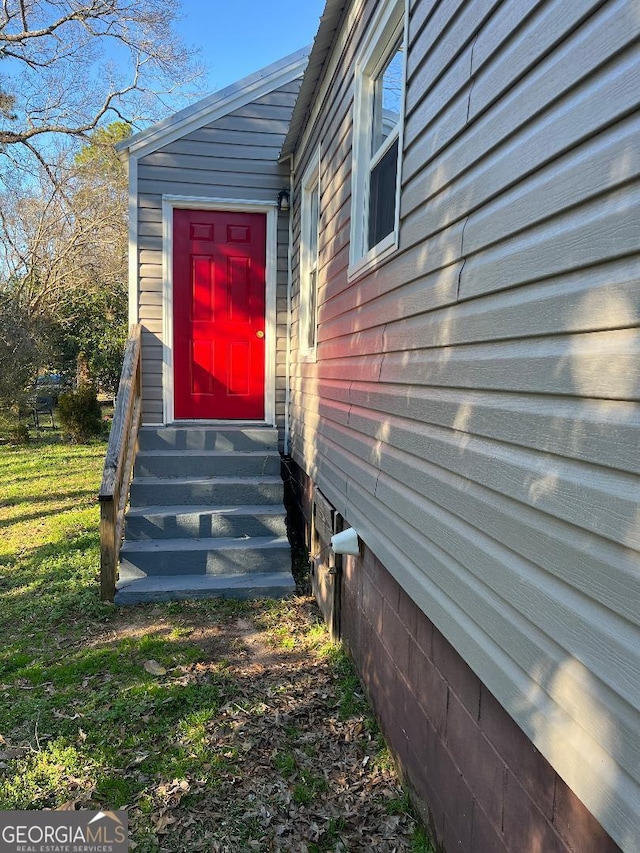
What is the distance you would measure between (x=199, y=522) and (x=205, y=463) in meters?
0.70

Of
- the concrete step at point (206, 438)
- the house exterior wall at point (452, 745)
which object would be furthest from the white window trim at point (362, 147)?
the concrete step at point (206, 438)

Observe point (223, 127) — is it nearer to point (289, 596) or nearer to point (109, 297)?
point (289, 596)

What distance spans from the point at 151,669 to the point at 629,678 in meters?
2.90

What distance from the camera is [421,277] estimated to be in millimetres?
2141

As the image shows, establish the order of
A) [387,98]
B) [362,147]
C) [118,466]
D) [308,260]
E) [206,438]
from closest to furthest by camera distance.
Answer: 1. [387,98]
2. [362,147]
3. [118,466]
4. [308,260]
5. [206,438]

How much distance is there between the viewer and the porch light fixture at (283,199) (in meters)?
5.77

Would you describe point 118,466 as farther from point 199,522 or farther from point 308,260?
point 308,260

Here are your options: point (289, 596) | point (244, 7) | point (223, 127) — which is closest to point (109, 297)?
point (244, 7)

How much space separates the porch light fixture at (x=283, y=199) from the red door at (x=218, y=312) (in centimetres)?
23

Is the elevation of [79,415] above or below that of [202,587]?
above

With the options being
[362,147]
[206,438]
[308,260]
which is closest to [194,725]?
[206,438]

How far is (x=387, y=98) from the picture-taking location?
9.96 ft

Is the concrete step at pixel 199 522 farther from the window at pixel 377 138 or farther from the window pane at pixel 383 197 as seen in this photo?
the window pane at pixel 383 197

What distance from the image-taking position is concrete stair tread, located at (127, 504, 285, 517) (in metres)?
4.71
